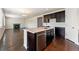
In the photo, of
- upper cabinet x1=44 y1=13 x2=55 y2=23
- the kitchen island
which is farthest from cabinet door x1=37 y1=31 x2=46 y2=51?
upper cabinet x1=44 y1=13 x2=55 y2=23

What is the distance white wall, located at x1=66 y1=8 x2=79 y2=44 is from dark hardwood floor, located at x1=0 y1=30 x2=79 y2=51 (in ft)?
0.29

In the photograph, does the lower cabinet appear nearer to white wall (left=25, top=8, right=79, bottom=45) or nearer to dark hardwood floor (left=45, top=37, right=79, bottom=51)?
dark hardwood floor (left=45, top=37, right=79, bottom=51)

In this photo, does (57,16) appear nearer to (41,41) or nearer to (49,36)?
(49,36)

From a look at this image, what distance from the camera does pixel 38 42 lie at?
1551 millimetres

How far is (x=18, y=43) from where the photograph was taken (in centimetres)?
146

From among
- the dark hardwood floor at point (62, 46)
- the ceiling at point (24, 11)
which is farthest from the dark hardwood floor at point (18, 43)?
the ceiling at point (24, 11)

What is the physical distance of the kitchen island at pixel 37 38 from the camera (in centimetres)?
150

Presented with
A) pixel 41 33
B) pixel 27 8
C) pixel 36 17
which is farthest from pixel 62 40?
pixel 27 8

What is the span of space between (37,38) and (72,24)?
579 millimetres

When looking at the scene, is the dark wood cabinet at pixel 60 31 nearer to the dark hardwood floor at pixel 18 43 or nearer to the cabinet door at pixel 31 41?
the dark hardwood floor at pixel 18 43

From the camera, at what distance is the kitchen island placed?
4.91 feet
